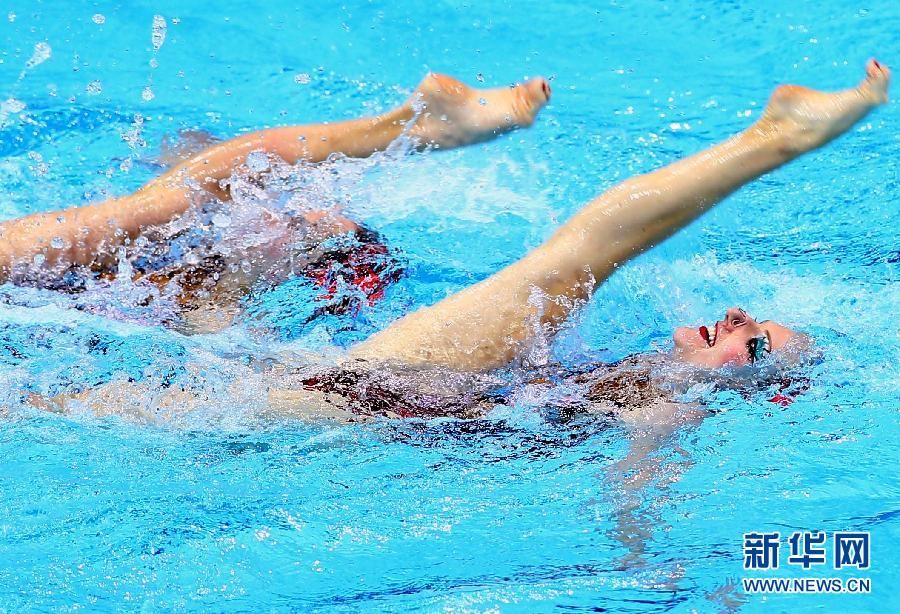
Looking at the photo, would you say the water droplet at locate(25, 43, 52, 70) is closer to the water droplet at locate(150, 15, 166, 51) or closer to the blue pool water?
the water droplet at locate(150, 15, 166, 51)

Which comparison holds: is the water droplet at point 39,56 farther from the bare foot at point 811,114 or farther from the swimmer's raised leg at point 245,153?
the bare foot at point 811,114

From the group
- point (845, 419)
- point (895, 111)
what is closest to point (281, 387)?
point (845, 419)

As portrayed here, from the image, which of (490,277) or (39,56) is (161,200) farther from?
(39,56)

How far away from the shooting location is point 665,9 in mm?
5145

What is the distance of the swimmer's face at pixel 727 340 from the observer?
8.39 feet

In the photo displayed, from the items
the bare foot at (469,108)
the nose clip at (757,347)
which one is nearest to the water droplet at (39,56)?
the bare foot at (469,108)

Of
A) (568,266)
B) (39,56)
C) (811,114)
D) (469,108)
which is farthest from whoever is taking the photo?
(39,56)

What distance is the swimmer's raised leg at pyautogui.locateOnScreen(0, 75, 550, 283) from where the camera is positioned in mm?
2584

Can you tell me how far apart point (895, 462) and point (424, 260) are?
5.45 feet

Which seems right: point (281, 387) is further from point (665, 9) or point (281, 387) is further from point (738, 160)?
point (665, 9)

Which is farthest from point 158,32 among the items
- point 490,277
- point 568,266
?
point 568,266

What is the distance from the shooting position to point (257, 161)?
274 centimetres

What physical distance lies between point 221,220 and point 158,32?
8.42 ft

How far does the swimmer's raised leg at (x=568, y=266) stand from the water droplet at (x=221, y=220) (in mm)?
544
